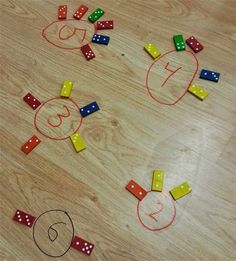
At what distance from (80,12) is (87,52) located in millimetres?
166

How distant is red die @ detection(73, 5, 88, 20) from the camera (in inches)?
45.0

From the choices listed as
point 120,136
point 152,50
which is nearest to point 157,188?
point 120,136

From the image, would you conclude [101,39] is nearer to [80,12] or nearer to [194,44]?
[80,12]

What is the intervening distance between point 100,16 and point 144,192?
1.95 feet

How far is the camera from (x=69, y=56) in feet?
3.55

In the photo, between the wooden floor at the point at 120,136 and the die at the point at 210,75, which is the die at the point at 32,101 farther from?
the die at the point at 210,75

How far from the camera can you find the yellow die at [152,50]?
1049 millimetres

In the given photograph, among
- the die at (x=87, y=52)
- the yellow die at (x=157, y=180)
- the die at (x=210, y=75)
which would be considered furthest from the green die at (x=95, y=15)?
the yellow die at (x=157, y=180)

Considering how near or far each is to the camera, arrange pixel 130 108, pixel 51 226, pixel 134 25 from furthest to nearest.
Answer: pixel 134 25 → pixel 130 108 → pixel 51 226

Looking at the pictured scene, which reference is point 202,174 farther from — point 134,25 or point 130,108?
point 134,25

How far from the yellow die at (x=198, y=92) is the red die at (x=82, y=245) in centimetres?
49

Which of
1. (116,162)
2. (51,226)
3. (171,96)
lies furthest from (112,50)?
(51,226)

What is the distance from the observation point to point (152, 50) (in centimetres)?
105

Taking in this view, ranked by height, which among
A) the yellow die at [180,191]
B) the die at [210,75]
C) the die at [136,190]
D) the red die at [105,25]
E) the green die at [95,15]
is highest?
the green die at [95,15]
